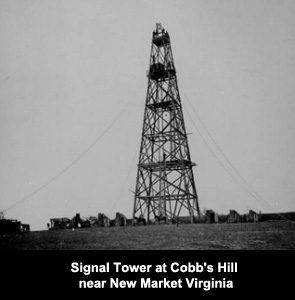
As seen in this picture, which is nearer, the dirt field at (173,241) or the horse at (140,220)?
the dirt field at (173,241)

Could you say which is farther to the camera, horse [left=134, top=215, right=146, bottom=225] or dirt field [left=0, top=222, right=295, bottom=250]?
horse [left=134, top=215, right=146, bottom=225]

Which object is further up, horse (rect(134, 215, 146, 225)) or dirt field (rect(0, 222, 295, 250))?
horse (rect(134, 215, 146, 225))

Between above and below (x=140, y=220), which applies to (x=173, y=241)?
below

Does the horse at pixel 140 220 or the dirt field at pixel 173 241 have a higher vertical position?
the horse at pixel 140 220

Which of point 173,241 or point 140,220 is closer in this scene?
point 173,241
